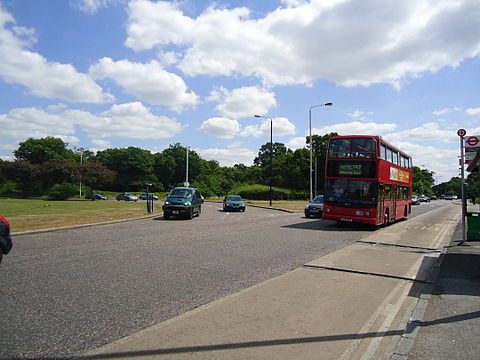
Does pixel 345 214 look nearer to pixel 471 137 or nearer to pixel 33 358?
pixel 471 137

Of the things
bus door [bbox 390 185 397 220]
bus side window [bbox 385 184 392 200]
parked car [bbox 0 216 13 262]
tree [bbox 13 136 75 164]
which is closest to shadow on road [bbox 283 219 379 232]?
bus side window [bbox 385 184 392 200]

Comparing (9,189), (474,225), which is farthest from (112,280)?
(9,189)

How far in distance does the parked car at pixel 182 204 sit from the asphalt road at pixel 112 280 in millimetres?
8471

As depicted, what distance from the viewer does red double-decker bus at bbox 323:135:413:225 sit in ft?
50.1

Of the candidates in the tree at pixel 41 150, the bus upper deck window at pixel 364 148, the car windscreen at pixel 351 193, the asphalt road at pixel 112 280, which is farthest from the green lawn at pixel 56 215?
the tree at pixel 41 150

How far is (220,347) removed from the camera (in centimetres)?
355

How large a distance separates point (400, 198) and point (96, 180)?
4742cm

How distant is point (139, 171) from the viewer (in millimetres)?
91125

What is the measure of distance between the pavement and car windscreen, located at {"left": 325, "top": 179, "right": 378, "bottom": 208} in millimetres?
8152

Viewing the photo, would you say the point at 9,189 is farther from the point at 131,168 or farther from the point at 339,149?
the point at 339,149

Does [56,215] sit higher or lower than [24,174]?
lower

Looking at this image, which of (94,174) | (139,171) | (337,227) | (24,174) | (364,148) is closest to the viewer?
(364,148)

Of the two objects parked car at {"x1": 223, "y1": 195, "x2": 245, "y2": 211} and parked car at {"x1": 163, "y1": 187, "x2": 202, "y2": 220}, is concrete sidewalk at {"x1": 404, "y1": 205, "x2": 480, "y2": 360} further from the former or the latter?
parked car at {"x1": 223, "y1": 195, "x2": 245, "y2": 211}

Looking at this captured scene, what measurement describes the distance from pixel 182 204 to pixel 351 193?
9746 mm
